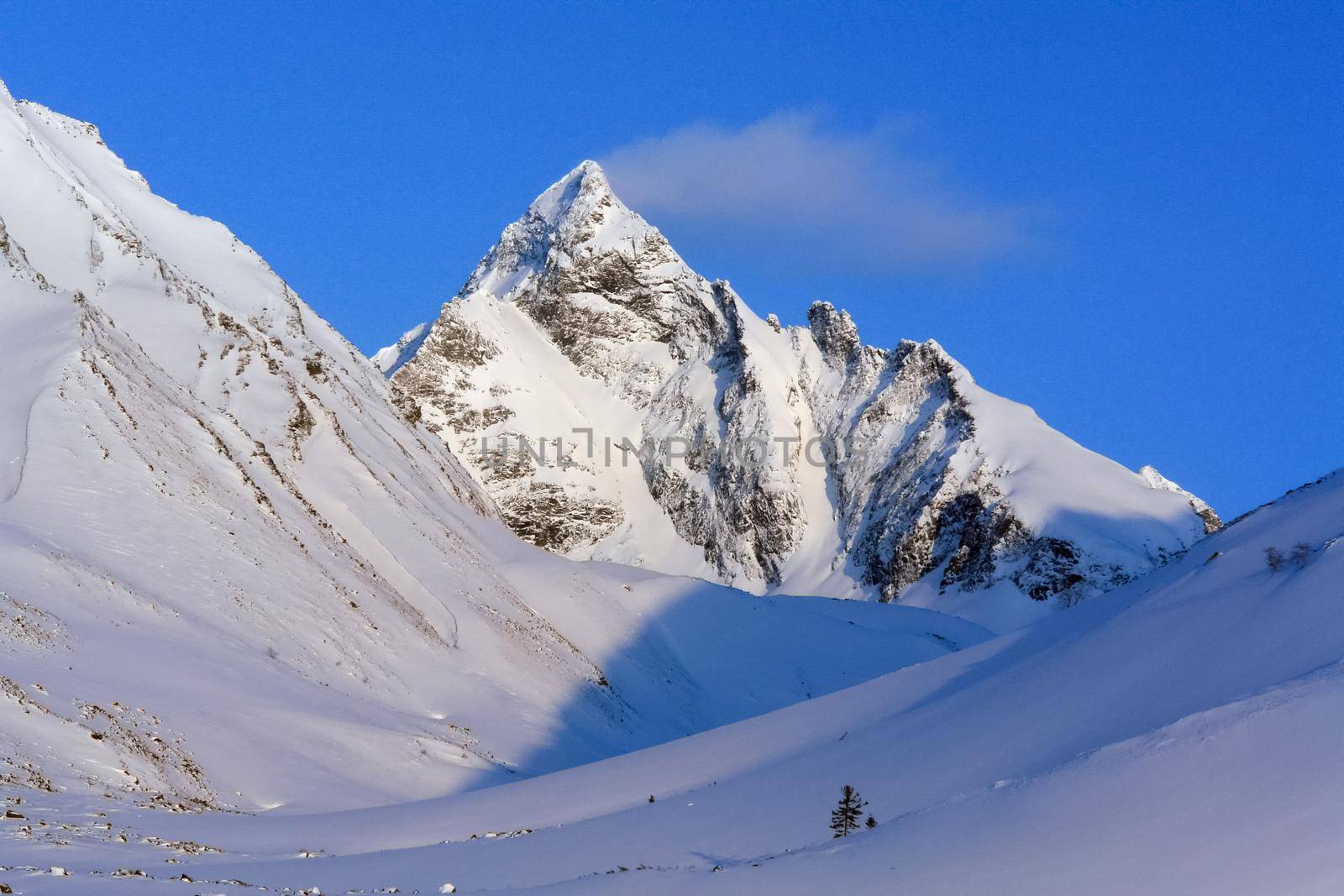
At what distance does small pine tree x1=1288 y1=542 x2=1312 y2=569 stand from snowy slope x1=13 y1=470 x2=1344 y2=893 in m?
0.06

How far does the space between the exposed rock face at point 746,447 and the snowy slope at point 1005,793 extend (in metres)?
85.7

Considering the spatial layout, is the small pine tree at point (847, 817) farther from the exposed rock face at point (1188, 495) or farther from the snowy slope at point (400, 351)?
the snowy slope at point (400, 351)

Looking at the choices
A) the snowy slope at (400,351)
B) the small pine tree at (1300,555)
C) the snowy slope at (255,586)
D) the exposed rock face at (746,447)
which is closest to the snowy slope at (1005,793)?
the small pine tree at (1300,555)

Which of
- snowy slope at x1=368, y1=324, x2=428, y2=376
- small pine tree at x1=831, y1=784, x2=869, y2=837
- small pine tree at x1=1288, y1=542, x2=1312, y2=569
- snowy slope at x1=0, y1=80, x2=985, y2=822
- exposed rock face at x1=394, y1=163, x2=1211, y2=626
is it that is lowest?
small pine tree at x1=831, y1=784, x2=869, y2=837

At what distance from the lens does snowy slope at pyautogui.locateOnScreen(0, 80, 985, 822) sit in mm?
29394

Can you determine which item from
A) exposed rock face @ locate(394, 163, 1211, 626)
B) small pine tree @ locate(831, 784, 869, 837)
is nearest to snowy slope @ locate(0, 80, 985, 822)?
small pine tree @ locate(831, 784, 869, 837)

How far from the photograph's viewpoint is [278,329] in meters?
76.5

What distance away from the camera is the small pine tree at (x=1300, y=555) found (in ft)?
60.6

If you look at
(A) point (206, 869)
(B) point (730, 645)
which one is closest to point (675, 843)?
(A) point (206, 869)

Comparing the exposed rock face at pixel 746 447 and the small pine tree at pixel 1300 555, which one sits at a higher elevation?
the exposed rock face at pixel 746 447

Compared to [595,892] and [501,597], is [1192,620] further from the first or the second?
[501,597]

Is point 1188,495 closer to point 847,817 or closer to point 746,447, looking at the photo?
point 746,447

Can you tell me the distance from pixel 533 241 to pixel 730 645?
90250 millimetres

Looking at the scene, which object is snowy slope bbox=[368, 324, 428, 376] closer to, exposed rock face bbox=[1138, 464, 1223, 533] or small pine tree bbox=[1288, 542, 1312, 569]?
exposed rock face bbox=[1138, 464, 1223, 533]
